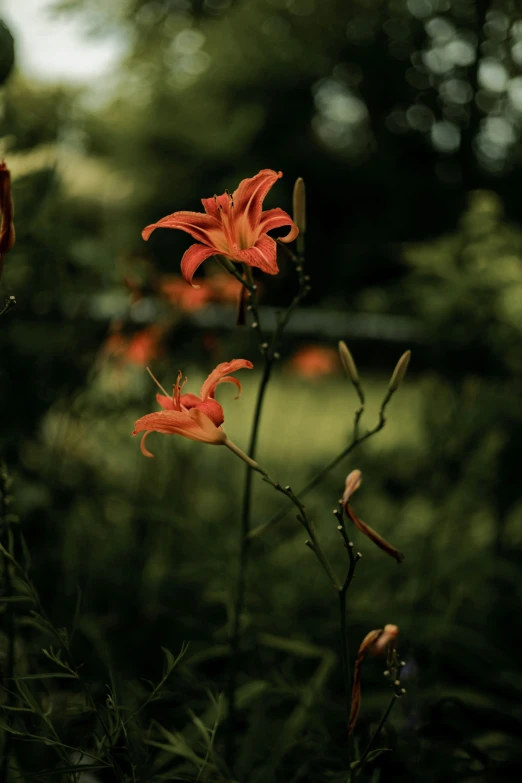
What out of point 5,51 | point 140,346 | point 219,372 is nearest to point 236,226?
point 219,372

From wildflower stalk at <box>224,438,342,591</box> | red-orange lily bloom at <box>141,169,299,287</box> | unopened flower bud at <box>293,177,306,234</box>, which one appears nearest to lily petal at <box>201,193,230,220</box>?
red-orange lily bloom at <box>141,169,299,287</box>

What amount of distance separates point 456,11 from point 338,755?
9.60 ft

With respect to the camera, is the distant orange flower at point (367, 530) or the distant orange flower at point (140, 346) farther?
the distant orange flower at point (140, 346)

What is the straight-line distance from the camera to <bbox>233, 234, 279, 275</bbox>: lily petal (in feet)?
2.15

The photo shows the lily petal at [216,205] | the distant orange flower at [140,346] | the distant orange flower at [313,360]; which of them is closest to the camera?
the lily petal at [216,205]

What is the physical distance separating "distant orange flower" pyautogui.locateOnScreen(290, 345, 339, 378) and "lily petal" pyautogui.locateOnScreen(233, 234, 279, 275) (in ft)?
5.49

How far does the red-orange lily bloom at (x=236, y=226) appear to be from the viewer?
26.5 inches

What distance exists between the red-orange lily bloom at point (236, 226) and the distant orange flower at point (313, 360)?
165 centimetres

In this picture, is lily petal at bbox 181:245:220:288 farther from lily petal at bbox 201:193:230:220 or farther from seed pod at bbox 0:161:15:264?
seed pod at bbox 0:161:15:264

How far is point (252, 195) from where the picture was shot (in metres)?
0.68

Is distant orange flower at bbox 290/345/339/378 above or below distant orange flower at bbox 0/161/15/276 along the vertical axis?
below

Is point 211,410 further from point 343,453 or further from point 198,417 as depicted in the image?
point 343,453

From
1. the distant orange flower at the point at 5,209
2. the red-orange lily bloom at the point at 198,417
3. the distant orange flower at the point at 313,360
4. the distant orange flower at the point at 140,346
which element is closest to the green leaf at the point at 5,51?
the distant orange flower at the point at 5,209

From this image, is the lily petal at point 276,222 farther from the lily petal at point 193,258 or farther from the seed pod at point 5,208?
the seed pod at point 5,208
